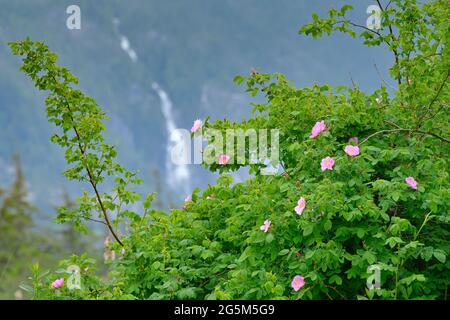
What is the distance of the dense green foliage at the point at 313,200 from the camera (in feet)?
8.38

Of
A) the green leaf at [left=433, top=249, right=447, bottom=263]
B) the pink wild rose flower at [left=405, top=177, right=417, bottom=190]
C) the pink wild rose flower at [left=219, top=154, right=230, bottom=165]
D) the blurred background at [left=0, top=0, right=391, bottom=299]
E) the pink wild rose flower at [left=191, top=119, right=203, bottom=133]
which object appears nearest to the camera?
the green leaf at [left=433, top=249, right=447, bottom=263]

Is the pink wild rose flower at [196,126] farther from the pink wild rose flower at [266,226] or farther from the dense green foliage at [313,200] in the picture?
the pink wild rose flower at [266,226]

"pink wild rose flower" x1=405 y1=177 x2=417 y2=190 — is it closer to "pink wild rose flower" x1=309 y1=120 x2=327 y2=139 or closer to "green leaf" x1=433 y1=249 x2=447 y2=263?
"green leaf" x1=433 y1=249 x2=447 y2=263

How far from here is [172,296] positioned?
2863 mm

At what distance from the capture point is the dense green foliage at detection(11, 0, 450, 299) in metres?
2.55

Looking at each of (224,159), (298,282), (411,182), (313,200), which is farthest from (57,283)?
(411,182)

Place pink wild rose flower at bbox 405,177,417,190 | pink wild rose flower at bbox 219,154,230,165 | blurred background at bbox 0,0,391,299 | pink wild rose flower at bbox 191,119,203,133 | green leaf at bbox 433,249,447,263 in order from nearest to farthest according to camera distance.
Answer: green leaf at bbox 433,249,447,263 → pink wild rose flower at bbox 405,177,417,190 → pink wild rose flower at bbox 219,154,230,165 → pink wild rose flower at bbox 191,119,203,133 → blurred background at bbox 0,0,391,299

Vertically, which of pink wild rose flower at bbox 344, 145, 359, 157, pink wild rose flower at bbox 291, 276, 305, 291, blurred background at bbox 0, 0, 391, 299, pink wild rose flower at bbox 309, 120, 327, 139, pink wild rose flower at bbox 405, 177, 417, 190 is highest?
blurred background at bbox 0, 0, 391, 299

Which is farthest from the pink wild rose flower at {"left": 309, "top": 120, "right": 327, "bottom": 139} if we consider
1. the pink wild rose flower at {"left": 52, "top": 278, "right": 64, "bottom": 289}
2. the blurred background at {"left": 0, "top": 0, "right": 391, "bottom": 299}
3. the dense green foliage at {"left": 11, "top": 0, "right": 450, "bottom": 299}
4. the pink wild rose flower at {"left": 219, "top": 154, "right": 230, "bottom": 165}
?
the blurred background at {"left": 0, "top": 0, "right": 391, "bottom": 299}

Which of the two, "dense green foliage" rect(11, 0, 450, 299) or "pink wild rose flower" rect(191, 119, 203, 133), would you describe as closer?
"dense green foliage" rect(11, 0, 450, 299)

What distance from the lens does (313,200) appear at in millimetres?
2506

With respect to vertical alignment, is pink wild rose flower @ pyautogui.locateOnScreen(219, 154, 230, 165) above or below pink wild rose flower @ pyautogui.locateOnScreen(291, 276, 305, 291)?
above

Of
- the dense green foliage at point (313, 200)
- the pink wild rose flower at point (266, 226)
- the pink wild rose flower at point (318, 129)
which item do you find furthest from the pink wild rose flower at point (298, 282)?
the pink wild rose flower at point (318, 129)

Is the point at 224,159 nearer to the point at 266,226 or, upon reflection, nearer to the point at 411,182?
the point at 266,226
